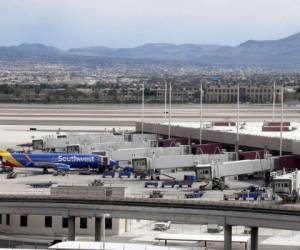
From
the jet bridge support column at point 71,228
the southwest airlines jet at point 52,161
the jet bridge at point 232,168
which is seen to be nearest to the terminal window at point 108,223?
the jet bridge support column at point 71,228

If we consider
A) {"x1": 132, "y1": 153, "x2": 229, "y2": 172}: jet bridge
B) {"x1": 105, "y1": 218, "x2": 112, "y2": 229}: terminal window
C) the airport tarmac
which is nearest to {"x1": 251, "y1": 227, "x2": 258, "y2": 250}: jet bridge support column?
the airport tarmac

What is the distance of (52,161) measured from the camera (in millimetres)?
92688

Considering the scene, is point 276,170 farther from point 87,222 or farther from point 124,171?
point 87,222

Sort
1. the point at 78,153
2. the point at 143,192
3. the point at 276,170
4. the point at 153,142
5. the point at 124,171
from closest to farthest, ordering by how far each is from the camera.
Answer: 1. the point at 143,192
2. the point at 276,170
3. the point at 124,171
4. the point at 78,153
5. the point at 153,142

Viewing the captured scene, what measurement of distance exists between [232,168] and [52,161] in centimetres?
1730

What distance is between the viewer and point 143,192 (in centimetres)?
7438

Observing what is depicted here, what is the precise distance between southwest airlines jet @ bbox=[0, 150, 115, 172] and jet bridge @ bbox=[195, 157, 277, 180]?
14.2 metres

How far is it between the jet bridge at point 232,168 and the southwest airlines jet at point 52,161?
560 inches

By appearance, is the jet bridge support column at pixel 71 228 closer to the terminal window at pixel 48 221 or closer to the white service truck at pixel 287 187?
the terminal window at pixel 48 221

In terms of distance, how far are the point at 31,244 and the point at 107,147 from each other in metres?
46.3

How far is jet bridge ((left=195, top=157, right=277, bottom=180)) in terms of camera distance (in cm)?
7881

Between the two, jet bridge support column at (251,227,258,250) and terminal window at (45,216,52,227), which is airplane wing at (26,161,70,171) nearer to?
terminal window at (45,216,52,227)

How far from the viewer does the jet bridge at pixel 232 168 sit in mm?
78812

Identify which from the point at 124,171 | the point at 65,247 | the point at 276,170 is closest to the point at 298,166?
the point at 276,170
